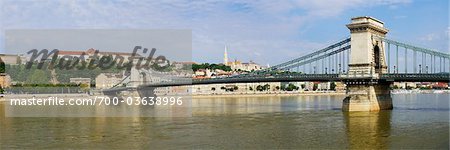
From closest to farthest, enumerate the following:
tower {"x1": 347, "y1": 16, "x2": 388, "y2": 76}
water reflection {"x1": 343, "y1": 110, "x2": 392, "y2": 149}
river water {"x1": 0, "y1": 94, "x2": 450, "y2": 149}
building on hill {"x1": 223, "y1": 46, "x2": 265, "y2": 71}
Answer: water reflection {"x1": 343, "y1": 110, "x2": 392, "y2": 149}
river water {"x1": 0, "y1": 94, "x2": 450, "y2": 149}
tower {"x1": 347, "y1": 16, "x2": 388, "y2": 76}
building on hill {"x1": 223, "y1": 46, "x2": 265, "y2": 71}

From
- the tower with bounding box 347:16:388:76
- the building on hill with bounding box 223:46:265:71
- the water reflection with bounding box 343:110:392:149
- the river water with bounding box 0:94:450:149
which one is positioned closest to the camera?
the water reflection with bounding box 343:110:392:149

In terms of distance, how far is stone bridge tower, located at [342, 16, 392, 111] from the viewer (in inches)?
1409

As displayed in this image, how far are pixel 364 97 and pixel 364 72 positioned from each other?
1.81m

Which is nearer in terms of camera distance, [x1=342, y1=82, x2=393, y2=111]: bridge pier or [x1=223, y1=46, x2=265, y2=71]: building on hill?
[x1=342, y1=82, x2=393, y2=111]: bridge pier

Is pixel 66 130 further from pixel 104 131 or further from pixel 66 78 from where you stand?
pixel 66 78

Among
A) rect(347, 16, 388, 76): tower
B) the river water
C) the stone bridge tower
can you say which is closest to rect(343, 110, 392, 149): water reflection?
the river water

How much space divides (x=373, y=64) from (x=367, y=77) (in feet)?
6.32

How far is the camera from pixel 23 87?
7388 cm

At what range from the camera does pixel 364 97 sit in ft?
117

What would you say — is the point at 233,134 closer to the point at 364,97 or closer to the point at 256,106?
the point at 364,97

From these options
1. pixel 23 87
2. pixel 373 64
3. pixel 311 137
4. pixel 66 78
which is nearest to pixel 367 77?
pixel 373 64

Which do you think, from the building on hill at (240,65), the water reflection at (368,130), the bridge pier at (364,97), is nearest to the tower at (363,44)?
the bridge pier at (364,97)

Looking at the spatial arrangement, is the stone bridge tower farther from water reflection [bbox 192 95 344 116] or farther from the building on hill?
the building on hill

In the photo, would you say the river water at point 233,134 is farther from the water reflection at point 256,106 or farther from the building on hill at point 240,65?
the building on hill at point 240,65
